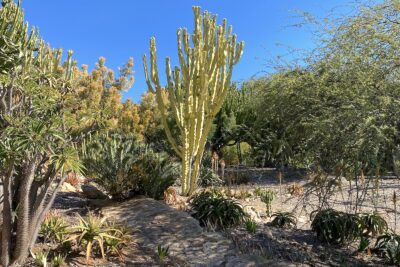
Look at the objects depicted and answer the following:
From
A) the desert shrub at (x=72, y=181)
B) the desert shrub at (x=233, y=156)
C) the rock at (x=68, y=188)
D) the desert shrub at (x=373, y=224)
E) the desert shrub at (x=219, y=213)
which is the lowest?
the desert shrub at (x=373, y=224)

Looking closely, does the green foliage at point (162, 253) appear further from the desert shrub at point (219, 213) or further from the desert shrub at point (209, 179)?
the desert shrub at point (209, 179)

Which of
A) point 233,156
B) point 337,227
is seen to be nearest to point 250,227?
point 337,227

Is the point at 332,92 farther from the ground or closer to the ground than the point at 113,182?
farther from the ground

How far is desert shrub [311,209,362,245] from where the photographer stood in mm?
6691

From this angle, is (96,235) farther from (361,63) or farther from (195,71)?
(195,71)

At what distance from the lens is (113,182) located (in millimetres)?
8477

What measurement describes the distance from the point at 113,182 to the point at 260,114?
18.3 ft

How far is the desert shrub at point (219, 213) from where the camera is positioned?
6952mm

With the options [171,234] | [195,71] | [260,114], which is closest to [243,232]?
[171,234]

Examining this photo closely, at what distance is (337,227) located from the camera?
669 cm

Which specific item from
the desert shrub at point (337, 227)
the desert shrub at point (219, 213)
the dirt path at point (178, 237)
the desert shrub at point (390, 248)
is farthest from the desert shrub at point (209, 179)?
the desert shrub at point (390, 248)

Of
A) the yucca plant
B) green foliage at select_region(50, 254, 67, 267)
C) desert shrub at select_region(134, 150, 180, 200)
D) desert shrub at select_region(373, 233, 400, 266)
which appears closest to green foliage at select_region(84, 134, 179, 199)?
desert shrub at select_region(134, 150, 180, 200)

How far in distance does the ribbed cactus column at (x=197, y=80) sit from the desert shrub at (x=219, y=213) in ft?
9.26

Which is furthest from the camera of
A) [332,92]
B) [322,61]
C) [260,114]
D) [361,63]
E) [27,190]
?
[260,114]
